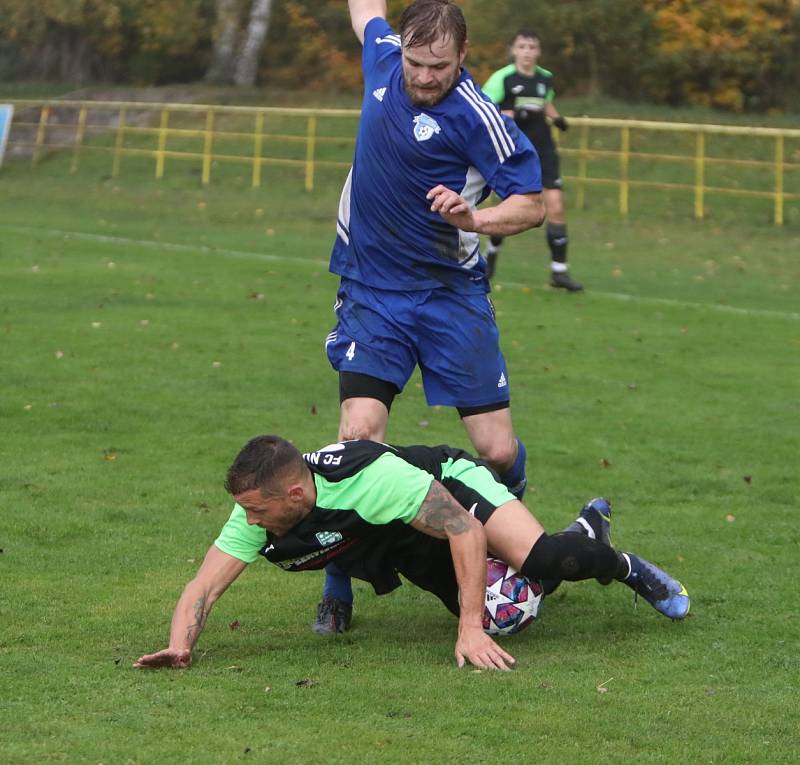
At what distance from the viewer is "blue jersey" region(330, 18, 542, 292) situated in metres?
6.42

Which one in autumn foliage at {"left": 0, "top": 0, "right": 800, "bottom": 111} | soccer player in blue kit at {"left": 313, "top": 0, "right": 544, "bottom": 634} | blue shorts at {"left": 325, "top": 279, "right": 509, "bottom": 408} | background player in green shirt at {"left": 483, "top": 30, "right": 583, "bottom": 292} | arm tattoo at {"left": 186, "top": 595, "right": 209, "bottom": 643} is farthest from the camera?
autumn foliage at {"left": 0, "top": 0, "right": 800, "bottom": 111}

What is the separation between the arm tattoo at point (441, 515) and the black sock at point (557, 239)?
1055 cm

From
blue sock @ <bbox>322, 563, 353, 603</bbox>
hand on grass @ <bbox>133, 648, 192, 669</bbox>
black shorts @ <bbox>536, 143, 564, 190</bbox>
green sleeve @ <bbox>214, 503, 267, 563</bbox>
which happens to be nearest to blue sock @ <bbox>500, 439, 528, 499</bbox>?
blue sock @ <bbox>322, 563, 353, 603</bbox>

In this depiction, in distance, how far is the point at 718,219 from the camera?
24.9 metres

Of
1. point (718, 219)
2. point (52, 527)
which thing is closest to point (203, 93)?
point (718, 219)

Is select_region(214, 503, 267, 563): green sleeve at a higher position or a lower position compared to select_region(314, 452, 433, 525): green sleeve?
lower

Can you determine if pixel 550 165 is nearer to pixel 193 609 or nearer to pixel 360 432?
pixel 360 432

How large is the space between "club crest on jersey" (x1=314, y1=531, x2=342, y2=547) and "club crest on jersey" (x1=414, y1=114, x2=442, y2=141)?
5.89 feet

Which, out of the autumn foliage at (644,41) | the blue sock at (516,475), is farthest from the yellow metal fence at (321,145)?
the blue sock at (516,475)

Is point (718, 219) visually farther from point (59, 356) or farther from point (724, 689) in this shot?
point (724, 689)

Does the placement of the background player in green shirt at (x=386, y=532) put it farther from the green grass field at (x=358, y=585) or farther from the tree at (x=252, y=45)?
the tree at (x=252, y=45)

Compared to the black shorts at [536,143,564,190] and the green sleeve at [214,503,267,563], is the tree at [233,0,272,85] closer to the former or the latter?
the black shorts at [536,143,564,190]

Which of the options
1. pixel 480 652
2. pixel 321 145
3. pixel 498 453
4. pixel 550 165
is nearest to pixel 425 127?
pixel 498 453

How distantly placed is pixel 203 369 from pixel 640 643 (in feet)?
22.4
